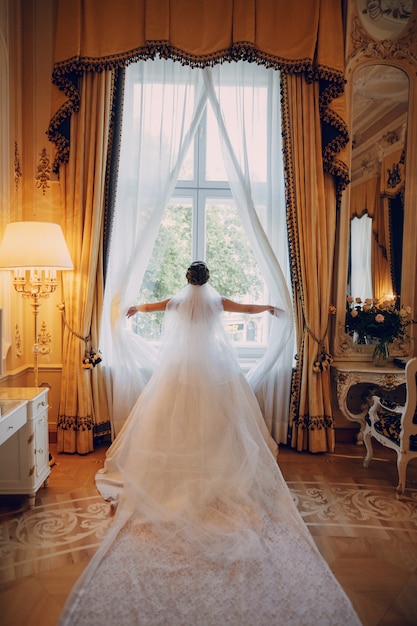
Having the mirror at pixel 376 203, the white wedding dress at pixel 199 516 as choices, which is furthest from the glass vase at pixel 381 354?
the white wedding dress at pixel 199 516

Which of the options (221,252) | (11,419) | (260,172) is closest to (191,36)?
(260,172)

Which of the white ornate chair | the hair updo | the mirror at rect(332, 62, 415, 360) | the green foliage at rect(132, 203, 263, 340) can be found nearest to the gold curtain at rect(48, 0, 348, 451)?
the mirror at rect(332, 62, 415, 360)

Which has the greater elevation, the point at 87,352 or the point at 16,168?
the point at 16,168

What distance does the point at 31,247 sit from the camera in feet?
10.2

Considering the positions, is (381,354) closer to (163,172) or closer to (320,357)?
(320,357)

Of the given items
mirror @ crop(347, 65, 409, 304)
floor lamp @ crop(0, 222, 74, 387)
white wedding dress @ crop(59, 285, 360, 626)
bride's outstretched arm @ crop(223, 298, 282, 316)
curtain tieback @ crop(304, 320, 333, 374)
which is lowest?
white wedding dress @ crop(59, 285, 360, 626)

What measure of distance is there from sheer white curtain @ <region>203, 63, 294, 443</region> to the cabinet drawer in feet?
6.07

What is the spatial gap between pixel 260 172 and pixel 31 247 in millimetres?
2014

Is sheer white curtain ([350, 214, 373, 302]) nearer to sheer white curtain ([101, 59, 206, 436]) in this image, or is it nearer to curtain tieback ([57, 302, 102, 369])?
sheer white curtain ([101, 59, 206, 436])

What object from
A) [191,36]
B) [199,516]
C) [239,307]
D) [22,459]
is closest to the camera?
[199,516]

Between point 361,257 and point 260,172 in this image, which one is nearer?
point 260,172

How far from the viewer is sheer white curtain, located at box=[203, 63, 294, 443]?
3770 millimetres

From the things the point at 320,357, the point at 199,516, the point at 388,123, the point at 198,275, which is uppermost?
the point at 388,123

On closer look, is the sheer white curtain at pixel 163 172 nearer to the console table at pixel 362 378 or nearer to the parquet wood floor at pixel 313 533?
the console table at pixel 362 378
